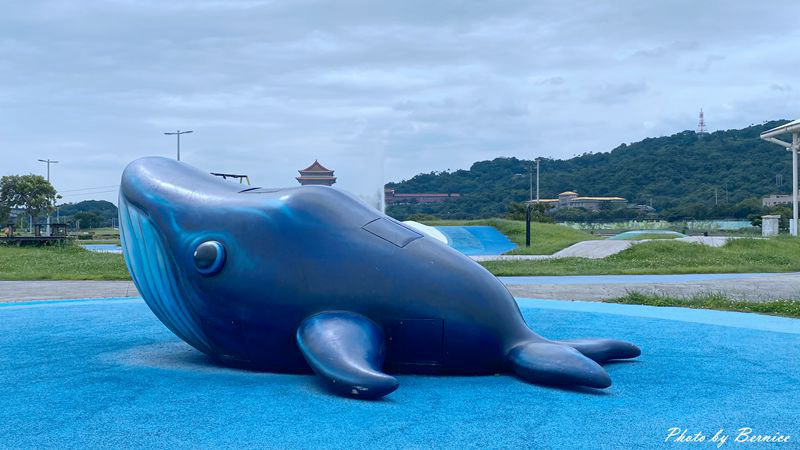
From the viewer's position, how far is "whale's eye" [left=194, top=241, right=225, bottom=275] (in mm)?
7512

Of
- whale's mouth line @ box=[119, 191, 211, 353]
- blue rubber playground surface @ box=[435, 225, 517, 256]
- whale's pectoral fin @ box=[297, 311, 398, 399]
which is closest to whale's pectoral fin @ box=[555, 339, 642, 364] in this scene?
whale's pectoral fin @ box=[297, 311, 398, 399]

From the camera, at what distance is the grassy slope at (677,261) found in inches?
1045

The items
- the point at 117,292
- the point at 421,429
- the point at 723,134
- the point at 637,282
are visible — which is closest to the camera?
the point at 421,429

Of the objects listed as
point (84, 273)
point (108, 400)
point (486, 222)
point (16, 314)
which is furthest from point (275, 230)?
point (486, 222)

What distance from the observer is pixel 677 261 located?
2930cm

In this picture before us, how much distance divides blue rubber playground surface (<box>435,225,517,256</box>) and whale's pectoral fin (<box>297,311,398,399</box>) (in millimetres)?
34465

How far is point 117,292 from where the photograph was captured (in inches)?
755

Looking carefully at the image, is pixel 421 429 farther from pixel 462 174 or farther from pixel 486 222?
pixel 462 174

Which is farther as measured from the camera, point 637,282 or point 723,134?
point 723,134

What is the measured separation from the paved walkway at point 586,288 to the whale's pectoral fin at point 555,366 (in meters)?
10.2

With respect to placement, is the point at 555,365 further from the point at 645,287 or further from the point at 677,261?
the point at 677,261

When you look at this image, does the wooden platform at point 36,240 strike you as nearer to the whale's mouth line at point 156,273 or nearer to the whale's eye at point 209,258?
the whale's mouth line at point 156,273

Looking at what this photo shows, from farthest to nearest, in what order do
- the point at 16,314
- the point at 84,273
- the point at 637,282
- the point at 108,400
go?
the point at 84,273 < the point at 637,282 < the point at 16,314 < the point at 108,400

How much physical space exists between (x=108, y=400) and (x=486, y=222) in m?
48.9
